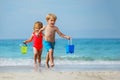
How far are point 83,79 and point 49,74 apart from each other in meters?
0.73

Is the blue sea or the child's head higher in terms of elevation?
the child's head

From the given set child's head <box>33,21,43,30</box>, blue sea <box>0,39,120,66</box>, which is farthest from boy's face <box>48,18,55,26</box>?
blue sea <box>0,39,120,66</box>

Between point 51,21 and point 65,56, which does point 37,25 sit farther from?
point 65,56

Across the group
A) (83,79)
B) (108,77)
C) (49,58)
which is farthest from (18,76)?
(108,77)

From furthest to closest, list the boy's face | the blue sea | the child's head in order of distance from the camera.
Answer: the blue sea < the child's head < the boy's face

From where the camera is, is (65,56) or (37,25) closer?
(37,25)

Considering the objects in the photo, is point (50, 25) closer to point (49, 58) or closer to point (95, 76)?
point (49, 58)

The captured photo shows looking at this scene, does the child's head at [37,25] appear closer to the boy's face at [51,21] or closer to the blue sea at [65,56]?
the boy's face at [51,21]

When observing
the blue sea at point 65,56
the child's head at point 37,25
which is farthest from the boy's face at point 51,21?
the blue sea at point 65,56

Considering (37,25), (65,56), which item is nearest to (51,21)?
(37,25)

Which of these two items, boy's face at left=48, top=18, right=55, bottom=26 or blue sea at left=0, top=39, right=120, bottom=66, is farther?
blue sea at left=0, top=39, right=120, bottom=66

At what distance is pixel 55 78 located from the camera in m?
7.35

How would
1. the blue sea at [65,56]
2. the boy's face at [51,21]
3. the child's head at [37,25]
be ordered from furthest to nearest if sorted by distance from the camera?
the blue sea at [65,56], the child's head at [37,25], the boy's face at [51,21]

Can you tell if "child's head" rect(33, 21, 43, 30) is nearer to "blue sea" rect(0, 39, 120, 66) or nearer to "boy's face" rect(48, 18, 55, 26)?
"boy's face" rect(48, 18, 55, 26)
